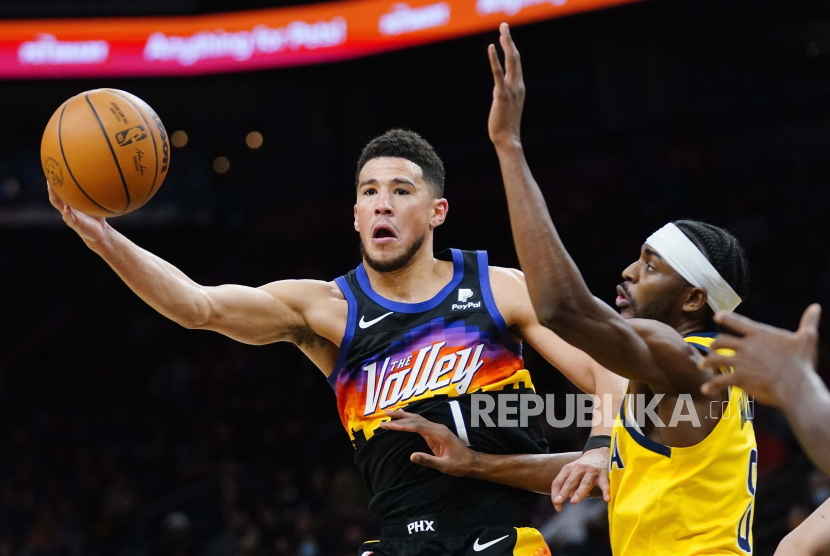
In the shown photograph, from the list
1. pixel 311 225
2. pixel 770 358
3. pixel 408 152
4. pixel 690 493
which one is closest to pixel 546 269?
pixel 770 358

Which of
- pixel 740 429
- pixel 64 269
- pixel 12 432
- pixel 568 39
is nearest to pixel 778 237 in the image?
pixel 568 39

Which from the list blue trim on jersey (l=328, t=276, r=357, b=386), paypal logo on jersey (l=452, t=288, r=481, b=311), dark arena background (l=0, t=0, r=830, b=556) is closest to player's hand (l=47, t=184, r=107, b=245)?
blue trim on jersey (l=328, t=276, r=357, b=386)

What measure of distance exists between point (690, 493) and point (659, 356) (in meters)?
0.53

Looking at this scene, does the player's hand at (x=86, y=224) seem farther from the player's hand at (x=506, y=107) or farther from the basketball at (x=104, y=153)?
the player's hand at (x=506, y=107)

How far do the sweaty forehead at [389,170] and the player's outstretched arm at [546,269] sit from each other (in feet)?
5.31

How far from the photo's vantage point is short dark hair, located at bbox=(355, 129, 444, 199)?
4.70m

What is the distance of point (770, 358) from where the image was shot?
8.11ft

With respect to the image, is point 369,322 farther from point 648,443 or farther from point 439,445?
point 648,443

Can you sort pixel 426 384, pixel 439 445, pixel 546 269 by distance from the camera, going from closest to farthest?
1. pixel 546 269
2. pixel 439 445
3. pixel 426 384

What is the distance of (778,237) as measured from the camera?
12.1 metres

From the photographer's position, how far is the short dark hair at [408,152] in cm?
470

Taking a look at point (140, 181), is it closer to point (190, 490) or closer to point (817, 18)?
point (190, 490)

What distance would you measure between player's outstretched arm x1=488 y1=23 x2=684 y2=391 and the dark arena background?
6488 mm

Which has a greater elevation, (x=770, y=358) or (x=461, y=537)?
(x=770, y=358)
